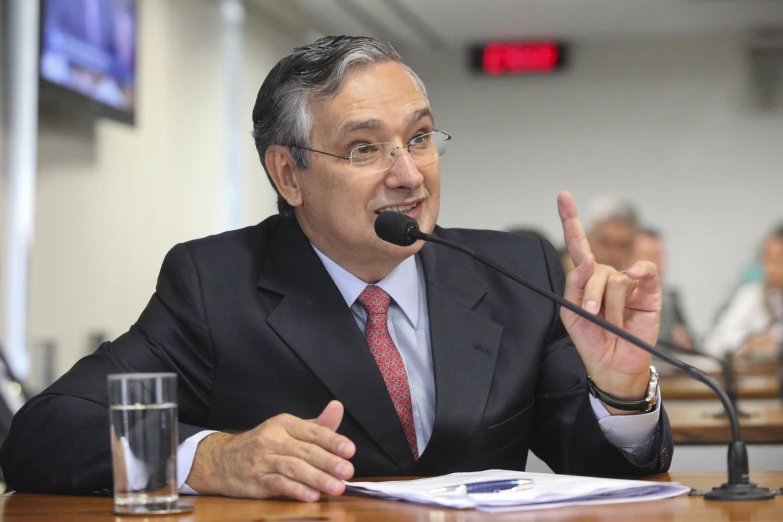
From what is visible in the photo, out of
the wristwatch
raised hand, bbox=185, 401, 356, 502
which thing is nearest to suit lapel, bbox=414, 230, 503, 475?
the wristwatch

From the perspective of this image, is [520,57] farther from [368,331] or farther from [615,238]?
[368,331]

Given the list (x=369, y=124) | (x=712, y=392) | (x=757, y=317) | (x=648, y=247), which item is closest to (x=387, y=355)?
(x=369, y=124)

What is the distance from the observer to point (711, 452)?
110 inches

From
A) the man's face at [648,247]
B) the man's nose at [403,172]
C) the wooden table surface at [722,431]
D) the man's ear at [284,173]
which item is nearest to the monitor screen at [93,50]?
the man's ear at [284,173]

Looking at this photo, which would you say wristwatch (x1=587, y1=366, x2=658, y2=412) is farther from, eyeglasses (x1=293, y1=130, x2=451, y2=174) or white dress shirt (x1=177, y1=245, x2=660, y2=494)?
eyeglasses (x1=293, y1=130, x2=451, y2=174)

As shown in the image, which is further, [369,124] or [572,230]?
[369,124]

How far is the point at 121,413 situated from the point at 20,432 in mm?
443

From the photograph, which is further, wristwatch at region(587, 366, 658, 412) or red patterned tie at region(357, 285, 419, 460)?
red patterned tie at region(357, 285, 419, 460)

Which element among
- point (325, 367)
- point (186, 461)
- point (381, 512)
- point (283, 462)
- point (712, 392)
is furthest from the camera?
point (712, 392)

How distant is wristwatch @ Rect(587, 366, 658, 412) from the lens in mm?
1561

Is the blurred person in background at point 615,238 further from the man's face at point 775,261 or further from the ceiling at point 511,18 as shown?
the ceiling at point 511,18

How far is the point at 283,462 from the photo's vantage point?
1.37m

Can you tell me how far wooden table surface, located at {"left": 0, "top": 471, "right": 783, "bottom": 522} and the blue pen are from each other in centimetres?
6

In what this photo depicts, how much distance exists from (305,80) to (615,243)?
463cm
